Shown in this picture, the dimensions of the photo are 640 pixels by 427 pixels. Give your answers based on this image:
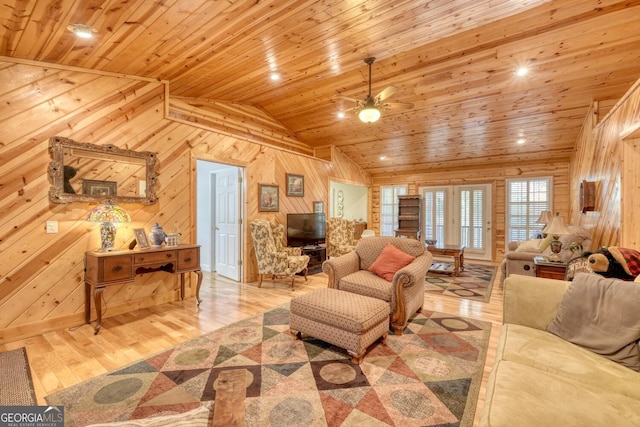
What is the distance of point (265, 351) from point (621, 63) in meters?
5.38

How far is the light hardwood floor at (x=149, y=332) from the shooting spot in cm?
232

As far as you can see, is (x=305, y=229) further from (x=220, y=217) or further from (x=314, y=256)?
(x=220, y=217)

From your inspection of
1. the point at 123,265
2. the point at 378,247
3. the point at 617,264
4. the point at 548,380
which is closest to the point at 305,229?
the point at 378,247

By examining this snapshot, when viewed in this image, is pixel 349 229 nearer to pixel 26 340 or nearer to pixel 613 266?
pixel 613 266

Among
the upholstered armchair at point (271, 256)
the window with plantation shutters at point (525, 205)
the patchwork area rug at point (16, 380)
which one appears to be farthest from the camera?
the window with plantation shutters at point (525, 205)

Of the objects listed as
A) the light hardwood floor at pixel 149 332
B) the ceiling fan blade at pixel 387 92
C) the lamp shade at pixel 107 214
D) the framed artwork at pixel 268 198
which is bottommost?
the light hardwood floor at pixel 149 332

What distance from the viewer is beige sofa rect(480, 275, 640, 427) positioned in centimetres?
114

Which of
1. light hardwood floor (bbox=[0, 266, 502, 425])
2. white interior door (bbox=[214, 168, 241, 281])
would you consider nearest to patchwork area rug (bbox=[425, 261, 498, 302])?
light hardwood floor (bbox=[0, 266, 502, 425])

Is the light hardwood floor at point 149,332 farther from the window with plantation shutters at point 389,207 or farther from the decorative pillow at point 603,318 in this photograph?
the window with plantation shutters at point 389,207

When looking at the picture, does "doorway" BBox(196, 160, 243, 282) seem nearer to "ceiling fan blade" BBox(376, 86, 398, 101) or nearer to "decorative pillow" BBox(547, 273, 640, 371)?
"ceiling fan blade" BBox(376, 86, 398, 101)

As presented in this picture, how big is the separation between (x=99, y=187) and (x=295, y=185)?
3.33m

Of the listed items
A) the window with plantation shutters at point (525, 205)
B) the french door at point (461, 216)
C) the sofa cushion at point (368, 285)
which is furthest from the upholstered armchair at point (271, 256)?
the window with plantation shutters at point (525, 205)

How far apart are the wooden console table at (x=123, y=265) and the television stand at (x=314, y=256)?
7.68ft

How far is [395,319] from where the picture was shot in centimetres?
295
